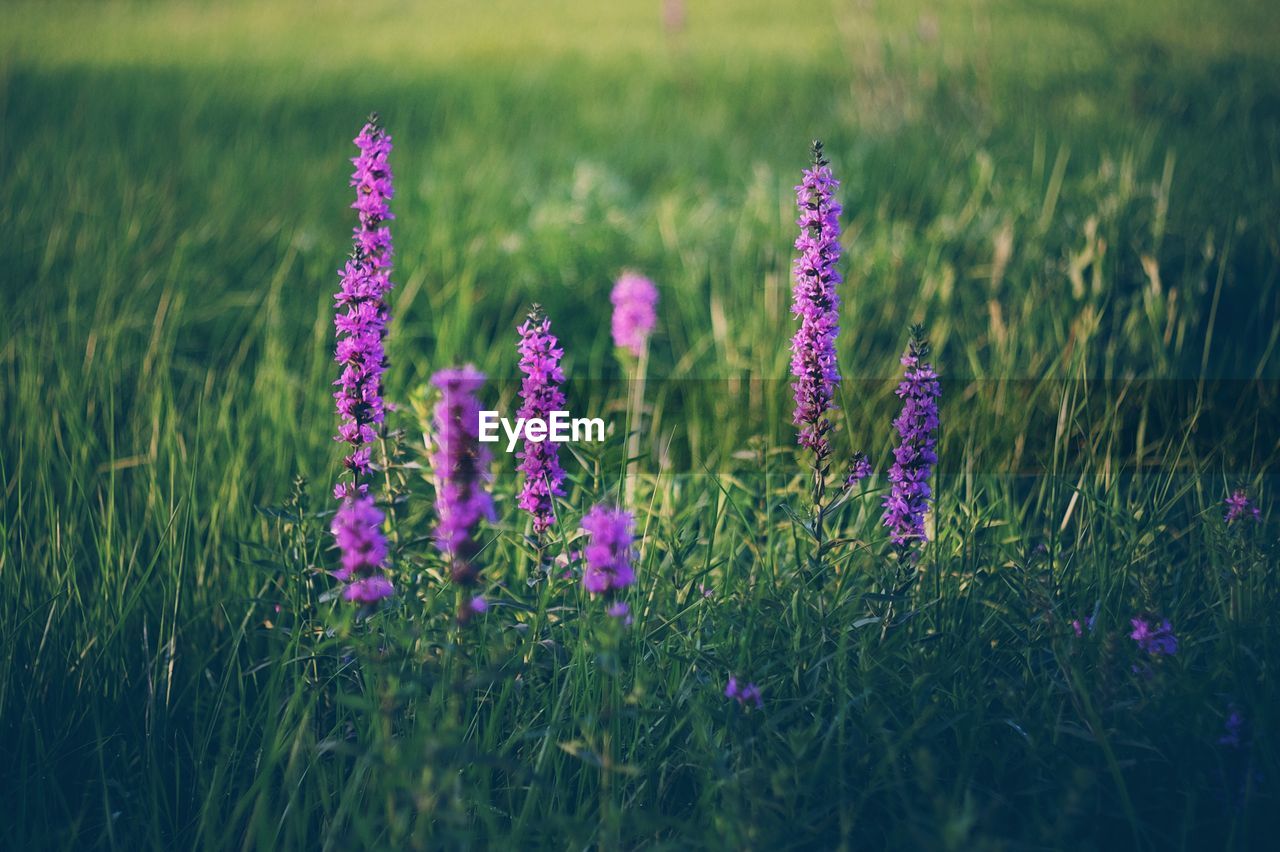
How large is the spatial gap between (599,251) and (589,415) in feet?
3.16

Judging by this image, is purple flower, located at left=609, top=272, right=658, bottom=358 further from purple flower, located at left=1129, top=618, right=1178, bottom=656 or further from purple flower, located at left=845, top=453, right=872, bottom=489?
purple flower, located at left=1129, top=618, right=1178, bottom=656

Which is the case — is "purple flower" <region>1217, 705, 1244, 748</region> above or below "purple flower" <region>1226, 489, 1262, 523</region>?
below

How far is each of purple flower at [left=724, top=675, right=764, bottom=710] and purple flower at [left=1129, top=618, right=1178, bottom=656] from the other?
0.63 m

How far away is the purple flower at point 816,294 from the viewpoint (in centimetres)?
162

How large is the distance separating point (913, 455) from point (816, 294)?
34 cm

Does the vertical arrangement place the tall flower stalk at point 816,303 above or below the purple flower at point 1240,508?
above

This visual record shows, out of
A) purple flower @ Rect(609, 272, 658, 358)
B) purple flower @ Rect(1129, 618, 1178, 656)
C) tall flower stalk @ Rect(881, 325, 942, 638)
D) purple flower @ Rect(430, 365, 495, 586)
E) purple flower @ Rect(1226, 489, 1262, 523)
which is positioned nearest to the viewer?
purple flower @ Rect(430, 365, 495, 586)

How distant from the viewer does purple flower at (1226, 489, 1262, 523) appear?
1.81 meters

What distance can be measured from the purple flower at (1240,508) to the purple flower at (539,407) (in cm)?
125

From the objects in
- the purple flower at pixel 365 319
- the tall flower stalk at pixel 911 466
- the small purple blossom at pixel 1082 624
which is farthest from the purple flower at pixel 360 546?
the small purple blossom at pixel 1082 624

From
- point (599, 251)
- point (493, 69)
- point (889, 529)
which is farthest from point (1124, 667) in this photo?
point (493, 69)

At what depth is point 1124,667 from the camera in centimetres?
158

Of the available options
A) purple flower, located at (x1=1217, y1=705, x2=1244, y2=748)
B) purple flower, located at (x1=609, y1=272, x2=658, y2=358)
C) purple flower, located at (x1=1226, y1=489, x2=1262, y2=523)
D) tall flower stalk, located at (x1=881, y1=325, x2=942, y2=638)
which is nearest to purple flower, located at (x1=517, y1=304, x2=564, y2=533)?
tall flower stalk, located at (x1=881, y1=325, x2=942, y2=638)

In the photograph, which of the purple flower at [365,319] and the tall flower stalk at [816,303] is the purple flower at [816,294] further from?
the purple flower at [365,319]
